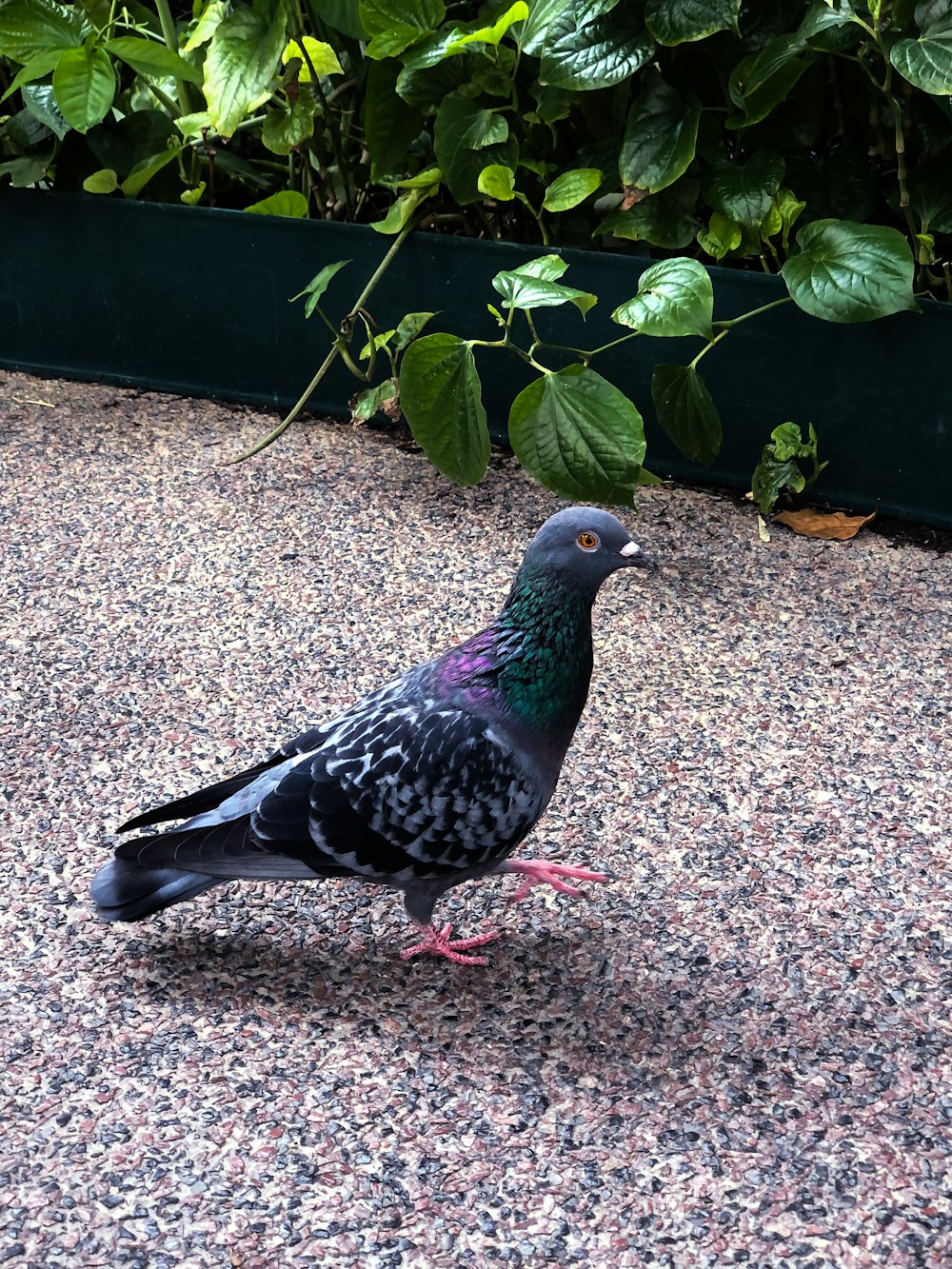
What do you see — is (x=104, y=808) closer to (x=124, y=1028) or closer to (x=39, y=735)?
(x=39, y=735)

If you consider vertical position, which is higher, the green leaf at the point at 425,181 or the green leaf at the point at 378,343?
the green leaf at the point at 425,181

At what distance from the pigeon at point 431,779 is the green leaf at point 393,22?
1.91 metres

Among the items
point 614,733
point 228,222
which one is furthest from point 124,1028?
point 228,222

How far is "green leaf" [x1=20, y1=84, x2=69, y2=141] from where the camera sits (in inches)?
147

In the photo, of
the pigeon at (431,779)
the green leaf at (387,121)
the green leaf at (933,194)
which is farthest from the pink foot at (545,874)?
the green leaf at (387,121)

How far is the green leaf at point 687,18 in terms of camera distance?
9.66ft

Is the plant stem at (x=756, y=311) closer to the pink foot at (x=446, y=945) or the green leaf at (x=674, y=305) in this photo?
the green leaf at (x=674, y=305)

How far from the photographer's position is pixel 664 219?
10.8ft

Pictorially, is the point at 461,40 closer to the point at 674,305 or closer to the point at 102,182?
the point at 674,305

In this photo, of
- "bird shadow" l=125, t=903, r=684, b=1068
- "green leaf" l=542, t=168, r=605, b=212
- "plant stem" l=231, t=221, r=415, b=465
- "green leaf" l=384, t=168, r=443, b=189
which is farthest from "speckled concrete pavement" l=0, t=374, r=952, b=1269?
"green leaf" l=384, t=168, r=443, b=189

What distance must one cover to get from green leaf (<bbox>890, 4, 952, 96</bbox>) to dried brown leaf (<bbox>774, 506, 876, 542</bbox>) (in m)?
0.99

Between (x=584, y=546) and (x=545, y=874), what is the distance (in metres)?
0.54

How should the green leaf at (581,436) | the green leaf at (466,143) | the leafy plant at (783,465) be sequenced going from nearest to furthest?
the green leaf at (581,436) → the leafy plant at (783,465) → the green leaf at (466,143)

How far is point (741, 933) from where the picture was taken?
205cm
